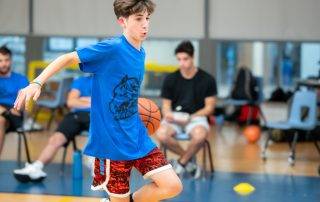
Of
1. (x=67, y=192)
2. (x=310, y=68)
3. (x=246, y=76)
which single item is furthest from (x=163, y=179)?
(x=310, y=68)

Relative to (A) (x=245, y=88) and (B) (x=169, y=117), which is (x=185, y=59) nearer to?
(B) (x=169, y=117)

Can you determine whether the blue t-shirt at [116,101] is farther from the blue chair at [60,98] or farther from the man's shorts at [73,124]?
the blue chair at [60,98]

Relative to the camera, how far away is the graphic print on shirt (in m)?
5.09

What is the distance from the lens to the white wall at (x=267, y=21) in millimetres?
10305

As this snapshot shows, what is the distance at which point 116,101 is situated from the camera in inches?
200

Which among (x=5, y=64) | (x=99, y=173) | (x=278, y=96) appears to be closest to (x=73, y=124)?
(x=5, y=64)

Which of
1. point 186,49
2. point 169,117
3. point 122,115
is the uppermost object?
point 186,49

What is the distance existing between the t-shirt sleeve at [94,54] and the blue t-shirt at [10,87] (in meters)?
3.89

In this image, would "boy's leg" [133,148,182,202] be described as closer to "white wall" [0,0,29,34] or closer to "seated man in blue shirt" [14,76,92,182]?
"seated man in blue shirt" [14,76,92,182]

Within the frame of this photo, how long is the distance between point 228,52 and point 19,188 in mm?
10892

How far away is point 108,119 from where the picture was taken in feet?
16.8

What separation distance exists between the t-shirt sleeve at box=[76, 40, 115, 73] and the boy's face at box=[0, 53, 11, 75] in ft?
12.5

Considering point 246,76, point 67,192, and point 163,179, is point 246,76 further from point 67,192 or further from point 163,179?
point 163,179

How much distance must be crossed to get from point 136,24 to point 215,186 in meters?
3.66
